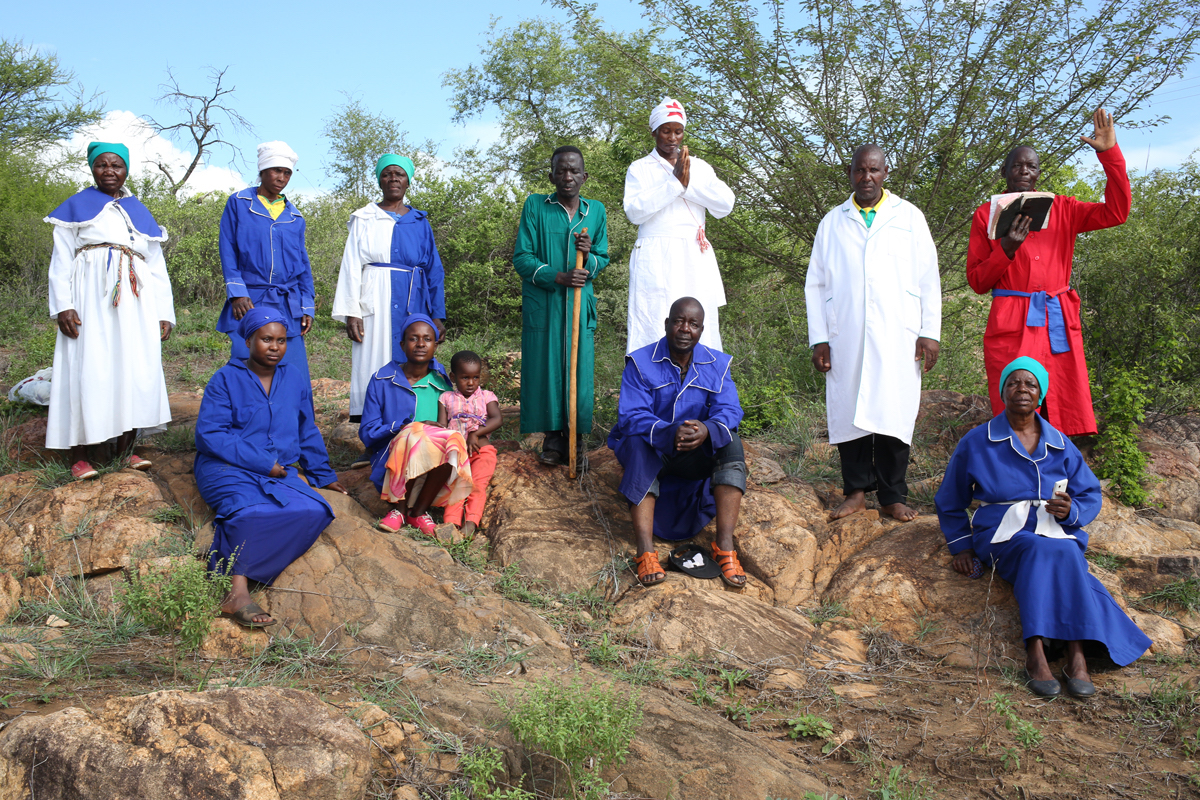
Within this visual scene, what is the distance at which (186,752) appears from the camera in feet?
8.05

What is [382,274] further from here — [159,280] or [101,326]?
[101,326]

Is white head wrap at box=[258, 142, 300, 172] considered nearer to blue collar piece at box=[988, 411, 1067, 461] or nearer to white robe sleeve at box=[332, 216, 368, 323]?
white robe sleeve at box=[332, 216, 368, 323]

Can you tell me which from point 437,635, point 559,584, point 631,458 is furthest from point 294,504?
point 631,458

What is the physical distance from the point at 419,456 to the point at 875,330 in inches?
104

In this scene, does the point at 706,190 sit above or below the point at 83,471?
above

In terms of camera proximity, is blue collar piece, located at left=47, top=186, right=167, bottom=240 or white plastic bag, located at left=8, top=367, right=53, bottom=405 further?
white plastic bag, located at left=8, top=367, right=53, bottom=405

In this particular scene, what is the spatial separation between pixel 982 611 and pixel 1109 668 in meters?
0.57

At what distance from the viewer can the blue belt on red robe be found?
15.8 feet

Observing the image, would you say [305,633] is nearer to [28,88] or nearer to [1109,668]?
[1109,668]

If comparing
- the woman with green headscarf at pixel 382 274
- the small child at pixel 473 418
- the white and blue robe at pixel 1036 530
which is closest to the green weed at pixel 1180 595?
the white and blue robe at pixel 1036 530

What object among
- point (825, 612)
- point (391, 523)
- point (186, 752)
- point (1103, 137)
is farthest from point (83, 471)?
point (1103, 137)

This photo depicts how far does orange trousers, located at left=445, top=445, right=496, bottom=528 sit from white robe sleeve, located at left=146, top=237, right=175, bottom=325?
2.12 meters

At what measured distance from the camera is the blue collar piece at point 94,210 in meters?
5.04

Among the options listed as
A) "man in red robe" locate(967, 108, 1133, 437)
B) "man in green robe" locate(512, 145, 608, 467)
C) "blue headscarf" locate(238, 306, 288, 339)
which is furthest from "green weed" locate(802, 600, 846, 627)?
"blue headscarf" locate(238, 306, 288, 339)
